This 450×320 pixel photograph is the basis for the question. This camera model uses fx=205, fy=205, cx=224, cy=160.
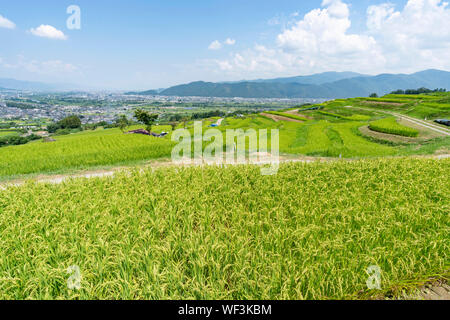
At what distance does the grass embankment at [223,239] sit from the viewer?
9.64 ft

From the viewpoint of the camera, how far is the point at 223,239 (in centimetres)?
398

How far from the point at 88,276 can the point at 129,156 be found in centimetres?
1360

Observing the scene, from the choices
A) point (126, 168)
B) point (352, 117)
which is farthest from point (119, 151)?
point (352, 117)

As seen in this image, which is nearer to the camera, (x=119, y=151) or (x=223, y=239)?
(x=223, y=239)

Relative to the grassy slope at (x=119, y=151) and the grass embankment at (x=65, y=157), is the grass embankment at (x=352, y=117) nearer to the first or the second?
the grassy slope at (x=119, y=151)

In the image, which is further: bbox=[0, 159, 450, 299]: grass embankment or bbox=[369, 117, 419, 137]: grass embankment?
bbox=[369, 117, 419, 137]: grass embankment

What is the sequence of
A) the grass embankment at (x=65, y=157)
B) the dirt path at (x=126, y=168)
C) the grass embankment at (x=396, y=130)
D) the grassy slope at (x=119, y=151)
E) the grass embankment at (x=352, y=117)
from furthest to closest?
the grass embankment at (x=352, y=117), the grass embankment at (x=396, y=130), the grassy slope at (x=119, y=151), the grass embankment at (x=65, y=157), the dirt path at (x=126, y=168)

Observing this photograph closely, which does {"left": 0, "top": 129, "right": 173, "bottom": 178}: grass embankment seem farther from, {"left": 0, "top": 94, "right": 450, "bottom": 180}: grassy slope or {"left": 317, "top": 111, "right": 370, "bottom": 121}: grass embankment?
{"left": 317, "top": 111, "right": 370, "bottom": 121}: grass embankment

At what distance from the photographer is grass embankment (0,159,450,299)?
9.64 ft

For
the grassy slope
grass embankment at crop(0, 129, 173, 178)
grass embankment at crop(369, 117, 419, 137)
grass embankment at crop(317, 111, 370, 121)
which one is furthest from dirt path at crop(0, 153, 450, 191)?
grass embankment at crop(317, 111, 370, 121)

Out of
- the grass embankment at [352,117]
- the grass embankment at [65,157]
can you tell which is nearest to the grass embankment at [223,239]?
the grass embankment at [65,157]

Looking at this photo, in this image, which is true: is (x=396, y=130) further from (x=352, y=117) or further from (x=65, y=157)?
(x=65, y=157)
